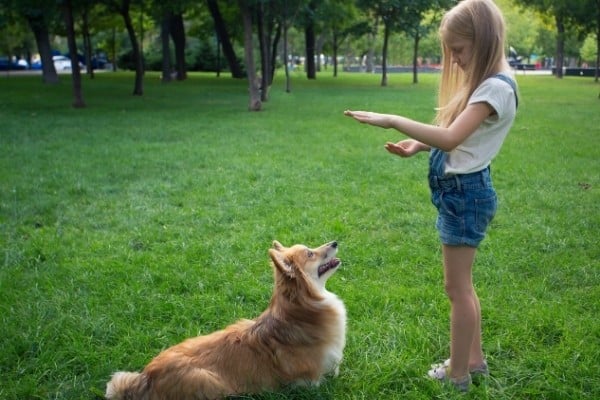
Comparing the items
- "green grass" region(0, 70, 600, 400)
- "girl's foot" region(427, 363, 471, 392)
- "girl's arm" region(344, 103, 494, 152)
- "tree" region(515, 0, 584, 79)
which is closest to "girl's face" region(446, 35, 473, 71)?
"girl's arm" region(344, 103, 494, 152)

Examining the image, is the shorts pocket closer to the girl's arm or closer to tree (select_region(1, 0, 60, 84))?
the girl's arm

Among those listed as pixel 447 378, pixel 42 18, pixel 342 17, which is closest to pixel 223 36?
pixel 342 17

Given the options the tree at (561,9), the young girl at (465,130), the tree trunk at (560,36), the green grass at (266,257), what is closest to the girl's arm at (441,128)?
the young girl at (465,130)

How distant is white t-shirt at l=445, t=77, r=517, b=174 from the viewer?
272cm

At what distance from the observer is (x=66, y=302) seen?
4.65m

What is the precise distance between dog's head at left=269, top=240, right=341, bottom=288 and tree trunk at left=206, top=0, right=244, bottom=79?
29594 mm

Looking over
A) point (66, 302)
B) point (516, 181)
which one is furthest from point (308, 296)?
point (516, 181)

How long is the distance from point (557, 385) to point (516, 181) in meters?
5.66

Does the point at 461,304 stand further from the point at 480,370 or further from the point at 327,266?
the point at 327,266

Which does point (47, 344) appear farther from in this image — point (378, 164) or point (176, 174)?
point (378, 164)

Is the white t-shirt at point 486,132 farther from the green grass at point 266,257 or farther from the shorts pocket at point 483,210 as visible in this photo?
the green grass at point 266,257

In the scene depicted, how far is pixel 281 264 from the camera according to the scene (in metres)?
3.22

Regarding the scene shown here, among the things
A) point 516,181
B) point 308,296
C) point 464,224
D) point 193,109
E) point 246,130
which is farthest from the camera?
point 193,109

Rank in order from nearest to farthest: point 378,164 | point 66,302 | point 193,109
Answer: point 66,302, point 378,164, point 193,109
